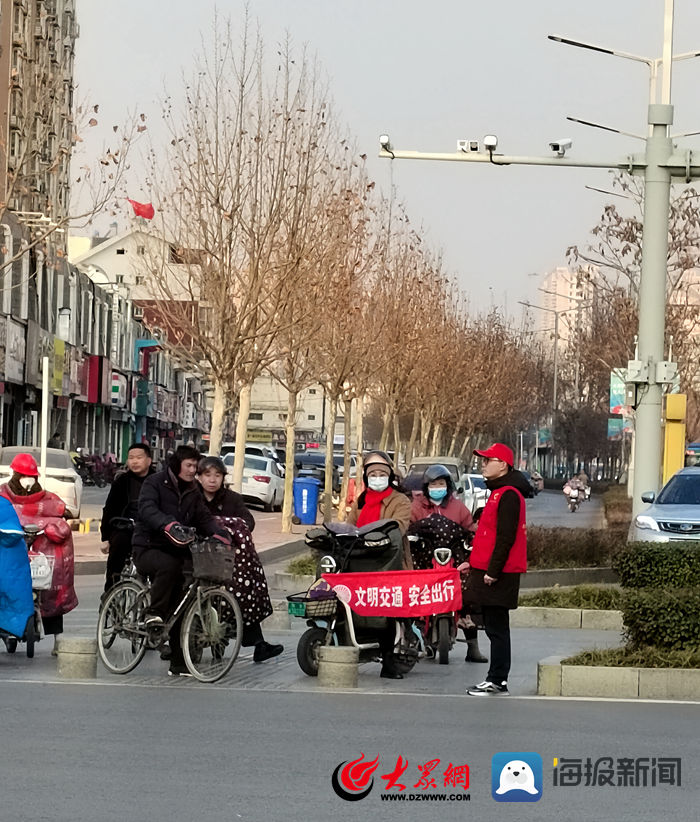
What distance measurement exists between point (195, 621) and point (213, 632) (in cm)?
18

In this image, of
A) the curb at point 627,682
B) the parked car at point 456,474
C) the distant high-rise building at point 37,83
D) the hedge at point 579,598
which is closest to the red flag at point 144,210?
the distant high-rise building at point 37,83

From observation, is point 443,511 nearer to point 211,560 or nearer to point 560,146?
point 211,560

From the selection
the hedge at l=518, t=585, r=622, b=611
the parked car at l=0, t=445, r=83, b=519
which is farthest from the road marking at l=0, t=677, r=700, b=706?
the parked car at l=0, t=445, r=83, b=519

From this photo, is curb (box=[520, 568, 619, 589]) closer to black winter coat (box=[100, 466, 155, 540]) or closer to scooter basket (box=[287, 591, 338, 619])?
black winter coat (box=[100, 466, 155, 540])

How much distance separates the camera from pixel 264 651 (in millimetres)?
14352

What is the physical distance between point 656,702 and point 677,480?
12.4 meters

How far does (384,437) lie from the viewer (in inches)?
2660

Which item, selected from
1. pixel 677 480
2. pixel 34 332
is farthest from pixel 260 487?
pixel 677 480

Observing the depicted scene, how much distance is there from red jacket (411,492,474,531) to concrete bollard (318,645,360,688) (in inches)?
102

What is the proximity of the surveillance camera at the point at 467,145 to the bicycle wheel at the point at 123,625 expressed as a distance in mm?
13474

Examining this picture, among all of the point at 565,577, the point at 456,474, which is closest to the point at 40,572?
the point at 565,577

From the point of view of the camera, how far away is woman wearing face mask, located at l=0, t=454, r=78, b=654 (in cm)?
1440

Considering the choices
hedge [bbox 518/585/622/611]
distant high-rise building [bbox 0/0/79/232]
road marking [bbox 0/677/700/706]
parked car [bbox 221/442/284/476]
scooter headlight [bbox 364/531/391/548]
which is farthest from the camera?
parked car [bbox 221/442/284/476]

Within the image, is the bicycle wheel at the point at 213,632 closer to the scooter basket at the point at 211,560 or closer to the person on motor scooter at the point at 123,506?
the scooter basket at the point at 211,560
